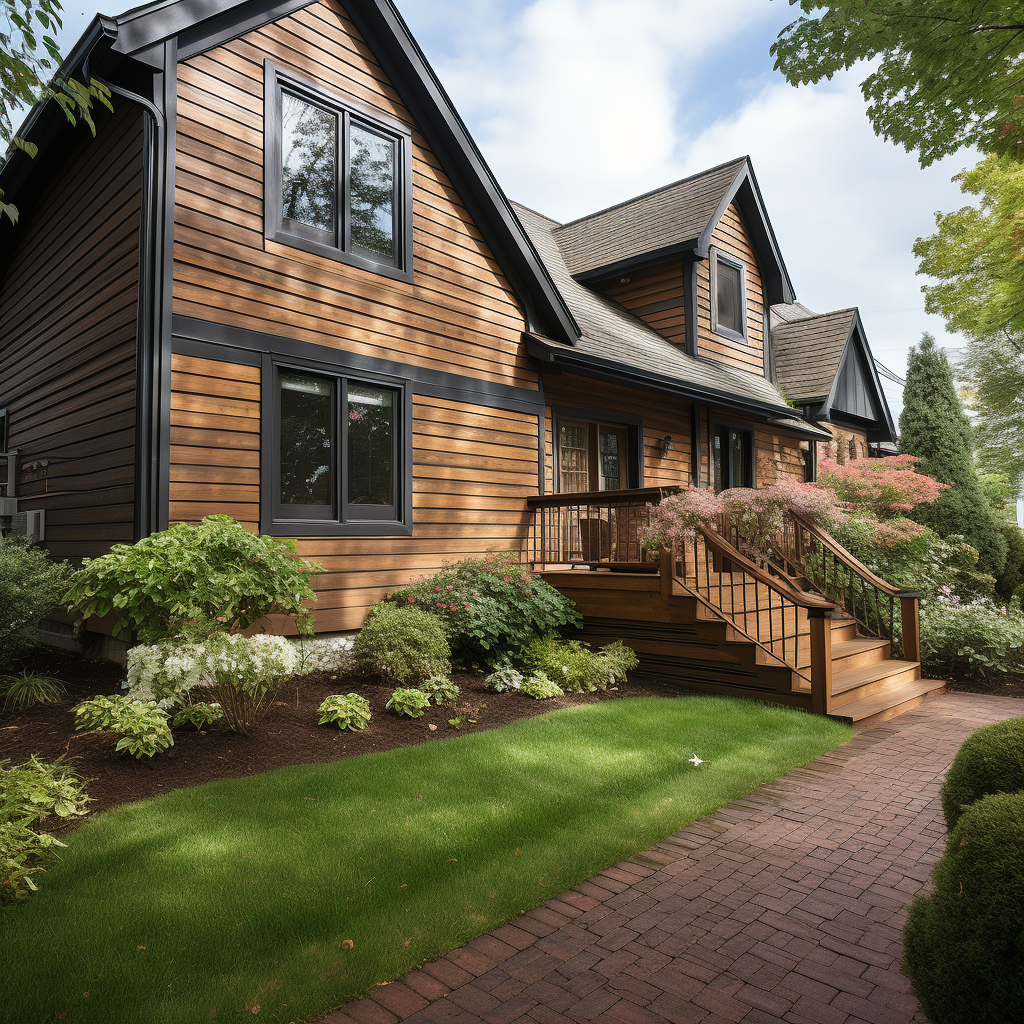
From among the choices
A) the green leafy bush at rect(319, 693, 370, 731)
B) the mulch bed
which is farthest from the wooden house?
the green leafy bush at rect(319, 693, 370, 731)

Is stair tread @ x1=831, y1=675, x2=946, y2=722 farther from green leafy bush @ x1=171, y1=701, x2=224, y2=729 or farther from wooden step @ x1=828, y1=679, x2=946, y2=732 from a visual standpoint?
green leafy bush @ x1=171, y1=701, x2=224, y2=729

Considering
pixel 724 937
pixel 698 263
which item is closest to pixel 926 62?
pixel 724 937

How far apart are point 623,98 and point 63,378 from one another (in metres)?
9.47

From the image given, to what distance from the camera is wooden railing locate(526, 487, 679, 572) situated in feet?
26.4

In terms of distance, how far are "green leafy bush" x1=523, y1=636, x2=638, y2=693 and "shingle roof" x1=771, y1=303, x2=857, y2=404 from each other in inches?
391

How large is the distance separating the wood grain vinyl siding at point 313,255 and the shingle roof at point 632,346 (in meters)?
1.72

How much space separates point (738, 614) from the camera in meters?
8.18

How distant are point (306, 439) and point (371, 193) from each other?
3115 millimetres

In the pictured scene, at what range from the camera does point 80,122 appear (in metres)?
7.62

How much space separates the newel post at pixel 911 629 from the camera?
27.7ft

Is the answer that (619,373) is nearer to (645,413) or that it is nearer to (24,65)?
(645,413)

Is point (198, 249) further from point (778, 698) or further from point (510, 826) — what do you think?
point (778, 698)

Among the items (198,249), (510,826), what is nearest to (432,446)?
(198,249)

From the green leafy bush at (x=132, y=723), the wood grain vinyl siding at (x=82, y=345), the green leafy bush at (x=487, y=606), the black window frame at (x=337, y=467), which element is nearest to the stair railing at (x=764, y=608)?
the green leafy bush at (x=487, y=606)
